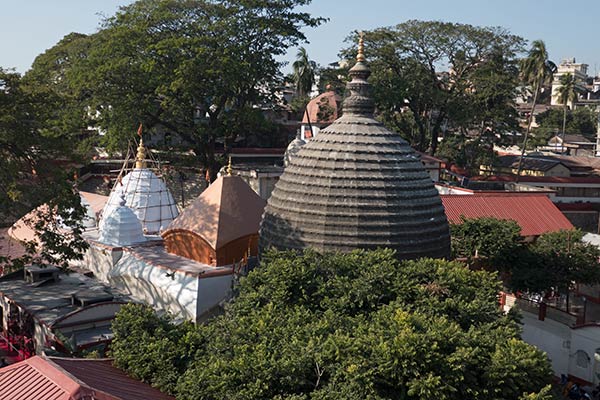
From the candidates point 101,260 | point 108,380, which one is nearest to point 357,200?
point 108,380

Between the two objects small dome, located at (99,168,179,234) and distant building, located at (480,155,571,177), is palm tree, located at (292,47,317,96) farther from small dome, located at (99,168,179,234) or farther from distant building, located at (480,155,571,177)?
small dome, located at (99,168,179,234)

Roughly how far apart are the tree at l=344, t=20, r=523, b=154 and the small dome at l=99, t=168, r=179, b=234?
1956cm

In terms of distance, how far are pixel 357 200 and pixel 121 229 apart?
1261 centimetres

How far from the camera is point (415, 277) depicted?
12648 millimetres

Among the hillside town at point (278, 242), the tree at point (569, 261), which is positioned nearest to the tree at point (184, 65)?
the hillside town at point (278, 242)

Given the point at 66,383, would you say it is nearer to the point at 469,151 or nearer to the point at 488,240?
the point at 488,240

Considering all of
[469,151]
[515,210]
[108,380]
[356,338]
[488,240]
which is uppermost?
[469,151]

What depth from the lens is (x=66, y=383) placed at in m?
9.30

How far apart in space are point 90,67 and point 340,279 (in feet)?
84.8

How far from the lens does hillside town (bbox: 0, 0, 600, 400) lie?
9.45 m

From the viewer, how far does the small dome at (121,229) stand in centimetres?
2386

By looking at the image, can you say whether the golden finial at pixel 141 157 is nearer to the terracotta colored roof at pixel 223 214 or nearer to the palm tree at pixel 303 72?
the terracotta colored roof at pixel 223 214

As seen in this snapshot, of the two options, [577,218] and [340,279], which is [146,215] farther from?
[577,218]

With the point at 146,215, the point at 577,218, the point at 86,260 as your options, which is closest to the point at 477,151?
the point at 577,218
